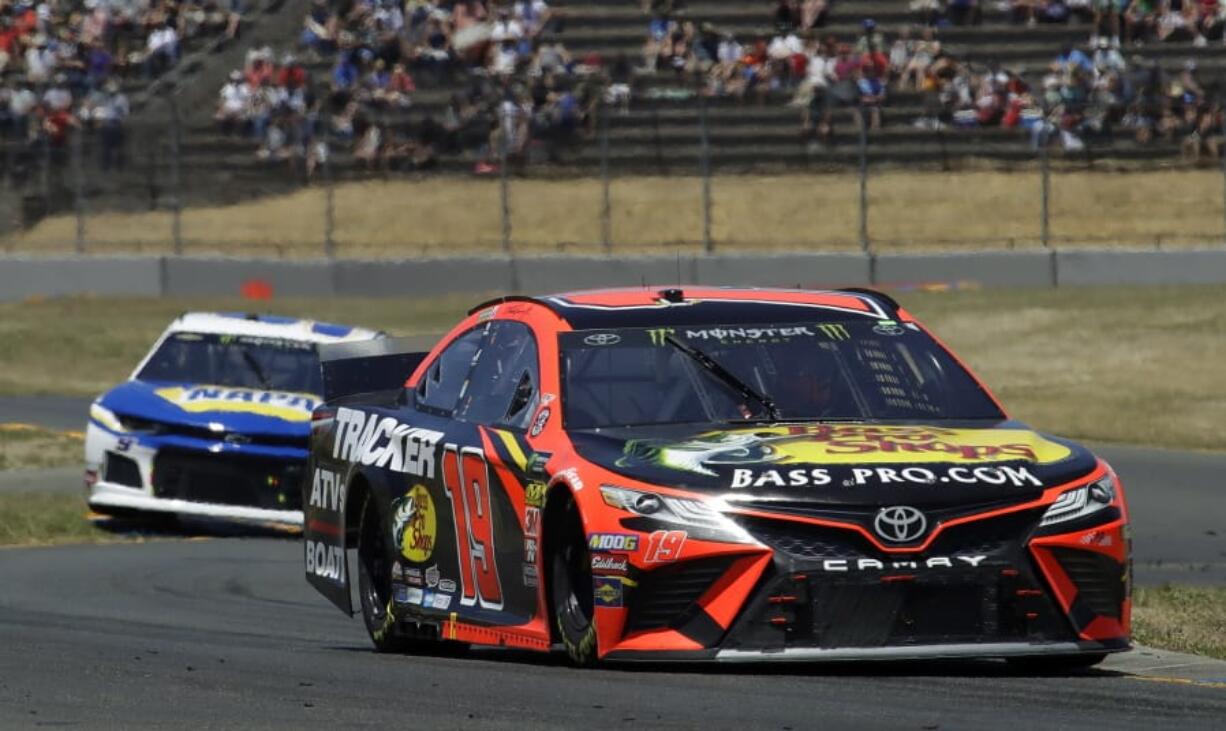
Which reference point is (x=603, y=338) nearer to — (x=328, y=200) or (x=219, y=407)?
(x=219, y=407)

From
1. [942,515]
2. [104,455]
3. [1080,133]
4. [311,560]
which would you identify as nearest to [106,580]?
[104,455]

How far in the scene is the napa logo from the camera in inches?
650

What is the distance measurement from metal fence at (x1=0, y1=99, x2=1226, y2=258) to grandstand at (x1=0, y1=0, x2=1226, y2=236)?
0.13ft

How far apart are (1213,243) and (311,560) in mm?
21897

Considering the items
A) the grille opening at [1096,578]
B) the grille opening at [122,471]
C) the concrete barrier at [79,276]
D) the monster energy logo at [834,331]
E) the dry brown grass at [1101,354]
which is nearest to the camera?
the grille opening at [1096,578]

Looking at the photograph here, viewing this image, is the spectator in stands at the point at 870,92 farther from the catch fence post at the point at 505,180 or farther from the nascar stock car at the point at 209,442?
the nascar stock car at the point at 209,442

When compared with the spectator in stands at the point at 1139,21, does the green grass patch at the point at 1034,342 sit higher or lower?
lower

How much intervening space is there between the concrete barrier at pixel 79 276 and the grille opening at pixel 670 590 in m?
25.9

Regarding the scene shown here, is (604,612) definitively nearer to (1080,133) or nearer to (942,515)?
(942,515)

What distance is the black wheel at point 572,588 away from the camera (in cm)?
763

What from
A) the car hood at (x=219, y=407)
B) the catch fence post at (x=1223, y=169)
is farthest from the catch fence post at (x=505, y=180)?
the car hood at (x=219, y=407)

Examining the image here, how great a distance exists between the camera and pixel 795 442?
25.4 ft

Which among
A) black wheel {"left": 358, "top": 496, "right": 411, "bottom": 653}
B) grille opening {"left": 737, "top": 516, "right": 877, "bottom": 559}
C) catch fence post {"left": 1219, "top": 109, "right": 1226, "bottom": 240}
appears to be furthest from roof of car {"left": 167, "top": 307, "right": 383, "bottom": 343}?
catch fence post {"left": 1219, "top": 109, "right": 1226, "bottom": 240}

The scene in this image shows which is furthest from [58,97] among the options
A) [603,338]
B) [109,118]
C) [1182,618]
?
[603,338]
